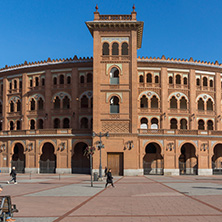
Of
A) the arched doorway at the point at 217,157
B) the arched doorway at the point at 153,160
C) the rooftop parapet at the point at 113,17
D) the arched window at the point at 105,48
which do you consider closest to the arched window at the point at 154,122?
the arched doorway at the point at 153,160

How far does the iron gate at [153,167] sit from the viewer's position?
47406mm

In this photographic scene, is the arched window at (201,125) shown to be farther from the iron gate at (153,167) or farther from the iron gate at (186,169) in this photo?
the iron gate at (153,167)

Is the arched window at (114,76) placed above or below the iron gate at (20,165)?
above

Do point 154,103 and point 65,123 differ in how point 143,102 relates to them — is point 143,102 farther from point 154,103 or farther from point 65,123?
point 65,123

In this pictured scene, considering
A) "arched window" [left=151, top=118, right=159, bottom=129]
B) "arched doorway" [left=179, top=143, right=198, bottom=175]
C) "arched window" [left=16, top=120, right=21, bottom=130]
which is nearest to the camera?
"arched doorway" [left=179, top=143, right=198, bottom=175]

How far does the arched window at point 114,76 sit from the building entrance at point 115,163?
382 inches

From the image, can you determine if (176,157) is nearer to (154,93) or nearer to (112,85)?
(154,93)

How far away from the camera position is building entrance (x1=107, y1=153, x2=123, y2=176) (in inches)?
1727

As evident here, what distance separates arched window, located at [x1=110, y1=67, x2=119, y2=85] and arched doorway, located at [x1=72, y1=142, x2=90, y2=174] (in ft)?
35.2

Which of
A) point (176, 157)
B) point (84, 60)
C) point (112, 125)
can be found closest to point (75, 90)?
point (84, 60)

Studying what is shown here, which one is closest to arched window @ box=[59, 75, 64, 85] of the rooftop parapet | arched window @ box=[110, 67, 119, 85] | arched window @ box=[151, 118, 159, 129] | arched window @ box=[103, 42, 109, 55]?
arched window @ box=[103, 42, 109, 55]

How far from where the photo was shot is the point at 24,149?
162 feet

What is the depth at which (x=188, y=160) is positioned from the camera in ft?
164

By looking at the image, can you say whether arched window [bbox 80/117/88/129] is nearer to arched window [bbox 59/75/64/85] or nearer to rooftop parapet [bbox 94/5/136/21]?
arched window [bbox 59/75/64/85]
